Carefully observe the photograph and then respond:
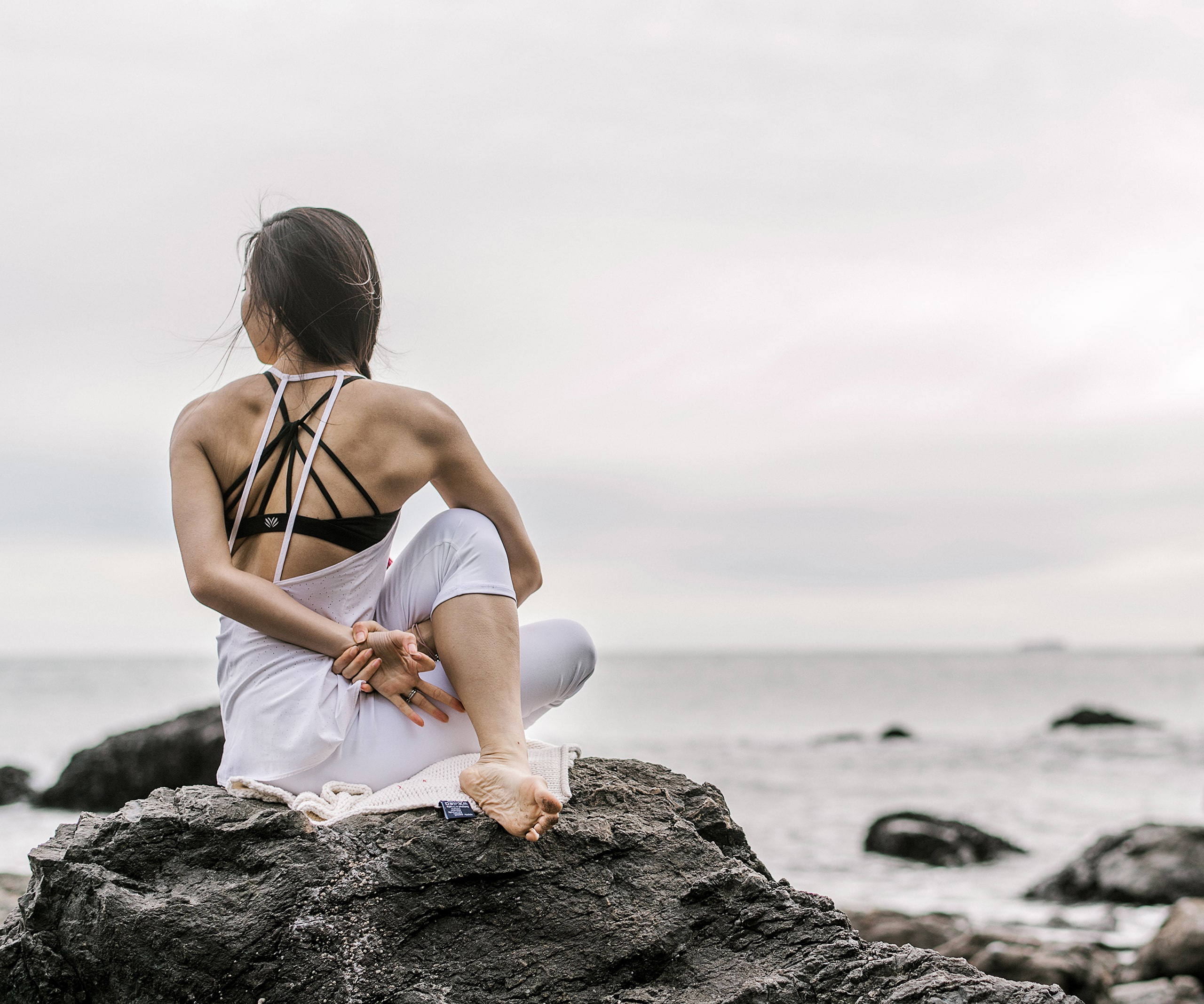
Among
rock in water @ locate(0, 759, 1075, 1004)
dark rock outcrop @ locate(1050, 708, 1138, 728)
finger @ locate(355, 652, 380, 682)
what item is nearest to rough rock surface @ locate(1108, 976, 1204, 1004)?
rock in water @ locate(0, 759, 1075, 1004)

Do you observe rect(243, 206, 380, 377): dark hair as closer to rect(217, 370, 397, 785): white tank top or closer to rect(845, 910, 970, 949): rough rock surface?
rect(217, 370, 397, 785): white tank top

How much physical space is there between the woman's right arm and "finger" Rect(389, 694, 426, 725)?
0.19 metres

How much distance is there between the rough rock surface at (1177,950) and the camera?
24.7 ft

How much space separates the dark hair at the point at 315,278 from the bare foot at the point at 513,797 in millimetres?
1234

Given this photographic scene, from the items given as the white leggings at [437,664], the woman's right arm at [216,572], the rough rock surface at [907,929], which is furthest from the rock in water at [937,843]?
the woman's right arm at [216,572]

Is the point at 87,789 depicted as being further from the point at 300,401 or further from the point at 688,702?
the point at 688,702

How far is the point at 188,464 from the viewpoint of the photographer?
2.94m

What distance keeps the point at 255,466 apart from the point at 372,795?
942 millimetres

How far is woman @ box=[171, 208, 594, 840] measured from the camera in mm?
2861

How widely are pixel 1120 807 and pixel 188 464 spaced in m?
16.9

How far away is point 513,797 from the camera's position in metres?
2.70

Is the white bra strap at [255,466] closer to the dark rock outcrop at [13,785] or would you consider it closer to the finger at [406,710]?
the finger at [406,710]

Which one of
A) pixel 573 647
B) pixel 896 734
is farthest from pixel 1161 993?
pixel 896 734

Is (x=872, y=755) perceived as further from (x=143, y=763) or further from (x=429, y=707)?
(x=429, y=707)
